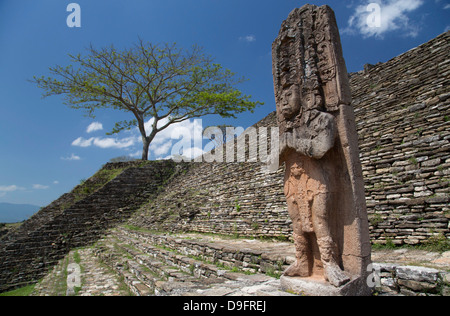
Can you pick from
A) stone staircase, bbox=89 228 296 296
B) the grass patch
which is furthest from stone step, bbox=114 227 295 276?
the grass patch

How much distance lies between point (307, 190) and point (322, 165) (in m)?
0.32

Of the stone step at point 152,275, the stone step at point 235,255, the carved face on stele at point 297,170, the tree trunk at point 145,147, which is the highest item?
the tree trunk at point 145,147

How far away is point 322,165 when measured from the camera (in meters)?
2.86

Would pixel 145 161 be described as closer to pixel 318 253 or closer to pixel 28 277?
pixel 28 277

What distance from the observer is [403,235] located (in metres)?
4.37

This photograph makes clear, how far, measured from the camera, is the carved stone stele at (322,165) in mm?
2623

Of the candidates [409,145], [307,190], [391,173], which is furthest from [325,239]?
[409,145]

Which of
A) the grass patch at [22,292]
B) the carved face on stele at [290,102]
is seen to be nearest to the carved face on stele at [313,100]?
the carved face on stele at [290,102]

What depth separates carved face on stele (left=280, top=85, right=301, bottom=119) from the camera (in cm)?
314

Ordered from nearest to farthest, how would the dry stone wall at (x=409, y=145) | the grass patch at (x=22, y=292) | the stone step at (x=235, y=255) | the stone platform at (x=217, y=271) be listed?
1. the stone platform at (x=217, y=271)
2. the stone step at (x=235, y=255)
3. the dry stone wall at (x=409, y=145)
4. the grass patch at (x=22, y=292)

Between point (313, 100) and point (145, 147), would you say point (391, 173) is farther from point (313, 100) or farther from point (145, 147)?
point (145, 147)

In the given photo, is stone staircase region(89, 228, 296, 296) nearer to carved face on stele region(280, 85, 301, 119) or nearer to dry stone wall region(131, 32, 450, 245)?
dry stone wall region(131, 32, 450, 245)

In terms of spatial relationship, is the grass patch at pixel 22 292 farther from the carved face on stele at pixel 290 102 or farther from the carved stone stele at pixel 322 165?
the carved face on stele at pixel 290 102
